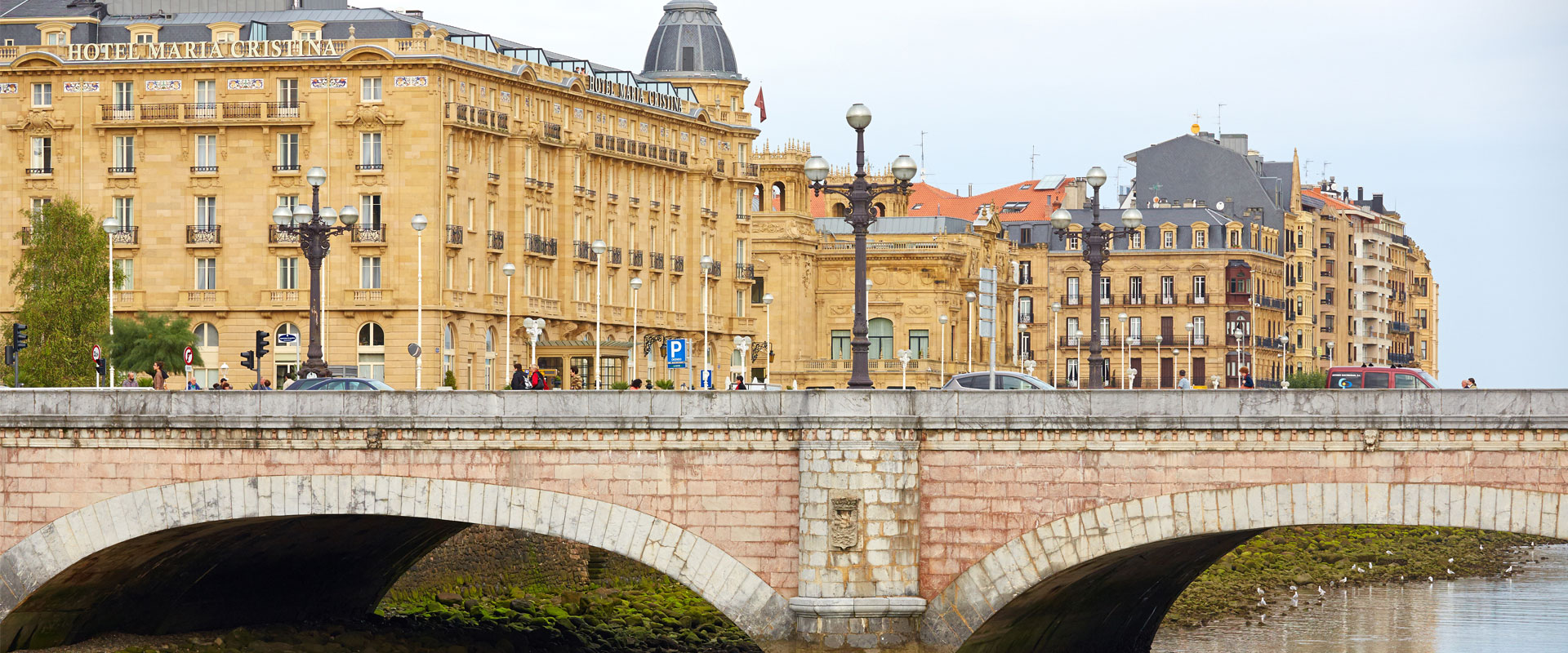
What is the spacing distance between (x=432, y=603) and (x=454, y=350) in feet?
133

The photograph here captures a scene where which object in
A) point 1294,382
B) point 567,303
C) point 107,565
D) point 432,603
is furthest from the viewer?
point 1294,382

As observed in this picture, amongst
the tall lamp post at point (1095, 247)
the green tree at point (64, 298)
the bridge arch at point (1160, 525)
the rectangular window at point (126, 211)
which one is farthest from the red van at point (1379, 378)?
the rectangular window at point (126, 211)

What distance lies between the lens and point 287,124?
95.6 metres

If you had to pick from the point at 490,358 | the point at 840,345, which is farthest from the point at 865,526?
the point at 840,345

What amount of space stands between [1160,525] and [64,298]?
51.1m

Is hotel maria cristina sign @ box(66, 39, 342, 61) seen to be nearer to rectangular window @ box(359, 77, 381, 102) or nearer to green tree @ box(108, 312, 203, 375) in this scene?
rectangular window @ box(359, 77, 381, 102)

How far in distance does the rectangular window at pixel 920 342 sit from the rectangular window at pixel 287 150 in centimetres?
5240

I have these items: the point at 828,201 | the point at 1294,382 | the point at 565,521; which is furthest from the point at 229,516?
the point at 828,201

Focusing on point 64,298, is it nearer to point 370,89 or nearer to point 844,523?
point 370,89

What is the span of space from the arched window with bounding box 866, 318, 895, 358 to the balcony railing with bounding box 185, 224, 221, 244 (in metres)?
51.8

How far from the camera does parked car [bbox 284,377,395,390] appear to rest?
159 feet

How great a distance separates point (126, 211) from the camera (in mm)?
96812

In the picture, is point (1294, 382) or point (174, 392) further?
point (1294, 382)

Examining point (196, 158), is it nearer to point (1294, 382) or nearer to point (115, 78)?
point (115, 78)
